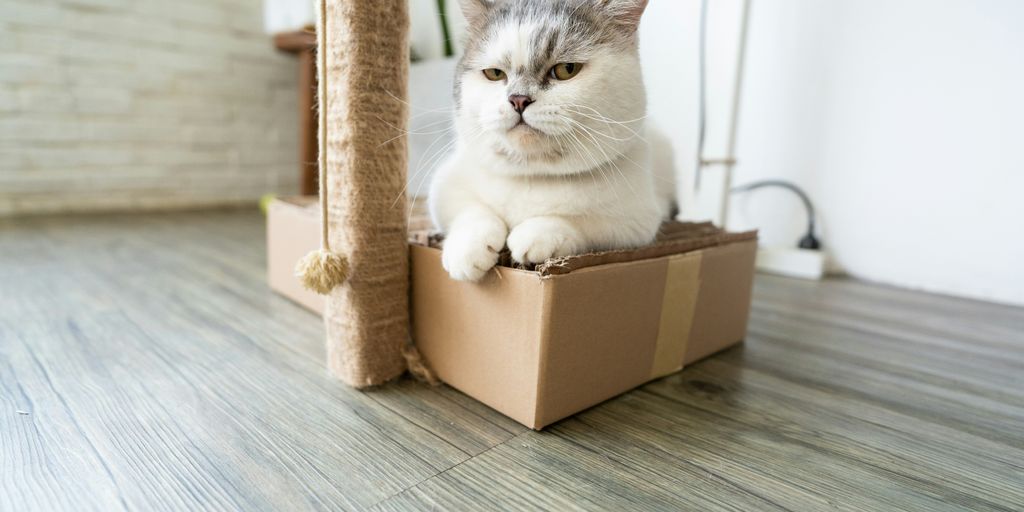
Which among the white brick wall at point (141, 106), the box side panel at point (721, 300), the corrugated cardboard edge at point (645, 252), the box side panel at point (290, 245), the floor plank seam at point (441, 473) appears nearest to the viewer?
the floor plank seam at point (441, 473)

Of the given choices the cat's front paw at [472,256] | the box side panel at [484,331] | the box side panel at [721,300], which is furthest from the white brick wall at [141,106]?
the box side panel at [721,300]

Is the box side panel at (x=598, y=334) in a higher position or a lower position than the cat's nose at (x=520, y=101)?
lower

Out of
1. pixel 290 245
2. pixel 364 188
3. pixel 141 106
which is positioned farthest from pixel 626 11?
pixel 141 106

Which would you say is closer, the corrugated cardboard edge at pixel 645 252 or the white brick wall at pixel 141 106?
the corrugated cardboard edge at pixel 645 252

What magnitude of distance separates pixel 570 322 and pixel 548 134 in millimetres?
242

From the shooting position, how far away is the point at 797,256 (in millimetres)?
1772

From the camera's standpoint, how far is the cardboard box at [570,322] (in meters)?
0.65

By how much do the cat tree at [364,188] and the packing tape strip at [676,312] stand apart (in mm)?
380

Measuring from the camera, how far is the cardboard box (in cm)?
65

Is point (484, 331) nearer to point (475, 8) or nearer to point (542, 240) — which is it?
point (542, 240)

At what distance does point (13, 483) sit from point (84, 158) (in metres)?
2.30

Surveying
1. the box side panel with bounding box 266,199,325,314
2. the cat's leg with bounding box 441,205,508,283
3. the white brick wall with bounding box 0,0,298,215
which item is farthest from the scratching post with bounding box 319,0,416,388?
the white brick wall with bounding box 0,0,298,215

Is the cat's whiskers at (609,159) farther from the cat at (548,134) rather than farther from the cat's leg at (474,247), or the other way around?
the cat's leg at (474,247)

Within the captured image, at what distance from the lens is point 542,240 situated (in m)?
0.66
